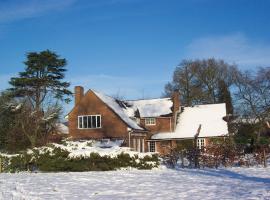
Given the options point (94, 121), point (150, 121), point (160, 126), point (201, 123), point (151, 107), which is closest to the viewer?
point (94, 121)

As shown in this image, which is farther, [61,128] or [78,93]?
[61,128]

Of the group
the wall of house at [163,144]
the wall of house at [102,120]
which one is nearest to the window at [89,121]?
the wall of house at [102,120]

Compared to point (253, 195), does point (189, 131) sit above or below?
above

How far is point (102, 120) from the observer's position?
49.3 metres

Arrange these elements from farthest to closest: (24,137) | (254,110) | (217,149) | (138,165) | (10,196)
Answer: (254,110) → (24,137) → (217,149) → (138,165) → (10,196)

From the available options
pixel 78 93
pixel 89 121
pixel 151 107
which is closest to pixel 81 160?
pixel 89 121

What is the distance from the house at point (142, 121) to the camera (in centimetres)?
4888

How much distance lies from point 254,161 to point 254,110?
1187 inches

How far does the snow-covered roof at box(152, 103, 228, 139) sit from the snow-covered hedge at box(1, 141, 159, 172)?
2422 centimetres

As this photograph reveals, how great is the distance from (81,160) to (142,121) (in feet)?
91.2

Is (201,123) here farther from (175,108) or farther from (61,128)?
(61,128)

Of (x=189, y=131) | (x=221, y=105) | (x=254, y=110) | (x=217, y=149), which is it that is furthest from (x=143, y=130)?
(x=217, y=149)

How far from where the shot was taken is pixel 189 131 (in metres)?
51.9

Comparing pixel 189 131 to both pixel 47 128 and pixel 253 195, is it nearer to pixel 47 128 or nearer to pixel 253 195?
pixel 47 128
